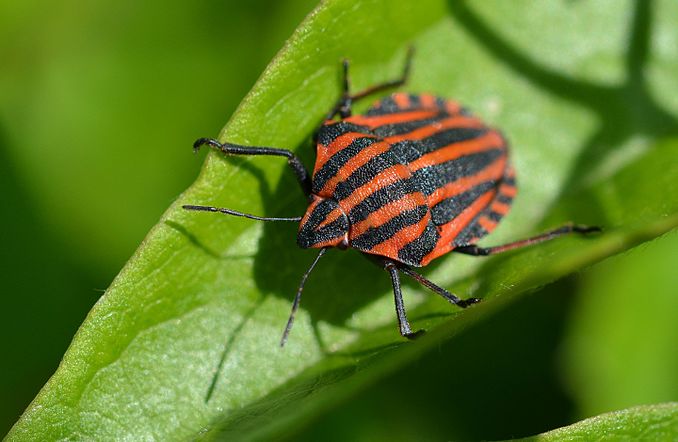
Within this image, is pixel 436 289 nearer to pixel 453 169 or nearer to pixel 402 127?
pixel 453 169

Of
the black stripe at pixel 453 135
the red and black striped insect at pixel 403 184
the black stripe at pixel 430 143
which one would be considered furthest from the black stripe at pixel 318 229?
the black stripe at pixel 453 135

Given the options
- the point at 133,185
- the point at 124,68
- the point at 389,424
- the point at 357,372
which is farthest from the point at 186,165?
the point at 357,372

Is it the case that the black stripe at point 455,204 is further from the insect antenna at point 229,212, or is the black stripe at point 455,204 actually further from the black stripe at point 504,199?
the insect antenna at point 229,212

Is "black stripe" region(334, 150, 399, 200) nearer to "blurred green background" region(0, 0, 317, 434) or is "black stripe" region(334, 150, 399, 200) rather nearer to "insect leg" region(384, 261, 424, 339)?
"insect leg" region(384, 261, 424, 339)

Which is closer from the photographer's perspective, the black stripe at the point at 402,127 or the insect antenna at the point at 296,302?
the insect antenna at the point at 296,302

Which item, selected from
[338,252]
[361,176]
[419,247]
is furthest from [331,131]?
[419,247]

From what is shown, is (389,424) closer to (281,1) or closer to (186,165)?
(186,165)
